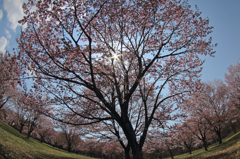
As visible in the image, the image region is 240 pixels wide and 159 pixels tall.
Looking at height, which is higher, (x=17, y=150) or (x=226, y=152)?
(x=226, y=152)

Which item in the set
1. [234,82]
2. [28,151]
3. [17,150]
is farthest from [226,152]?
[234,82]

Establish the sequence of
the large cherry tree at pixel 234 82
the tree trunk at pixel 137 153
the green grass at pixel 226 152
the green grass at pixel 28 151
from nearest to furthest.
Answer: the green grass at pixel 28 151, the tree trunk at pixel 137 153, the green grass at pixel 226 152, the large cherry tree at pixel 234 82

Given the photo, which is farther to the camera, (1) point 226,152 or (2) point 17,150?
(1) point 226,152

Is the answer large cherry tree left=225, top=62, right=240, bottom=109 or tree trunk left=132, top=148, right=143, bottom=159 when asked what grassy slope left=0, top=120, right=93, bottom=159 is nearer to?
tree trunk left=132, top=148, right=143, bottom=159

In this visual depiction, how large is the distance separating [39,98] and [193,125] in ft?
85.3

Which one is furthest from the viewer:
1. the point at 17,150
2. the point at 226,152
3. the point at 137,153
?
the point at 226,152

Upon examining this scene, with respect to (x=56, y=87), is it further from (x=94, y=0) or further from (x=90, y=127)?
(x=90, y=127)

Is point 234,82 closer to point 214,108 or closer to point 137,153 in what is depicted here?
point 214,108

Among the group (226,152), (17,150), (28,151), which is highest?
(226,152)

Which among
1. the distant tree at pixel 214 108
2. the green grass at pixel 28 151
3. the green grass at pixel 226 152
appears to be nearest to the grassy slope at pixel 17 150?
the green grass at pixel 28 151

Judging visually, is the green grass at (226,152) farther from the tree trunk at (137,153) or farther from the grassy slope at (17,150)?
the grassy slope at (17,150)

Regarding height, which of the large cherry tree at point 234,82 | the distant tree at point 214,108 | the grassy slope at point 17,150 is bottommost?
the grassy slope at point 17,150

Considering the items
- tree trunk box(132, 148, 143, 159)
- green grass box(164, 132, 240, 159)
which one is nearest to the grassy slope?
tree trunk box(132, 148, 143, 159)

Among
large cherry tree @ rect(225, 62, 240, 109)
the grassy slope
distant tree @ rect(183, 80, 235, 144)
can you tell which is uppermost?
large cherry tree @ rect(225, 62, 240, 109)
